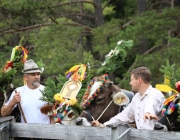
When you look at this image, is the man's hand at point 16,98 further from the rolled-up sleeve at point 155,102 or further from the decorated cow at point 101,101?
the rolled-up sleeve at point 155,102

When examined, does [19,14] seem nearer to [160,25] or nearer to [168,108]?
[160,25]

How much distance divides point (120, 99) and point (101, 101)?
0.36 m

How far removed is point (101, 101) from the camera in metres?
7.05

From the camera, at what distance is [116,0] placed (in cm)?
2042

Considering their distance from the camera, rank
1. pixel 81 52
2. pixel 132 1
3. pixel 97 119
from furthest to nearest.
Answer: pixel 132 1 → pixel 81 52 → pixel 97 119

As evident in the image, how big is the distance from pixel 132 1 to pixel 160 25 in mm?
5164

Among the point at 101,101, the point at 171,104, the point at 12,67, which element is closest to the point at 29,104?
the point at 12,67

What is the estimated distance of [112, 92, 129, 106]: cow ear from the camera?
6.74 metres

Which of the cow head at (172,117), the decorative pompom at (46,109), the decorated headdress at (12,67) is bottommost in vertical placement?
the decorative pompom at (46,109)

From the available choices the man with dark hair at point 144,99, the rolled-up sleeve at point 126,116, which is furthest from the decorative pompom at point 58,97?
the man with dark hair at point 144,99

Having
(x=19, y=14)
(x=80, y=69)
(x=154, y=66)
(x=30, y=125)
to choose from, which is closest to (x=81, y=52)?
(x=19, y=14)

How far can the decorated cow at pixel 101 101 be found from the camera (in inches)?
271

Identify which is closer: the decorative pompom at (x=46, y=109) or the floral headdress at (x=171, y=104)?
the floral headdress at (x=171, y=104)

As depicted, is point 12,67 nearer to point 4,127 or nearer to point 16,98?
point 16,98
